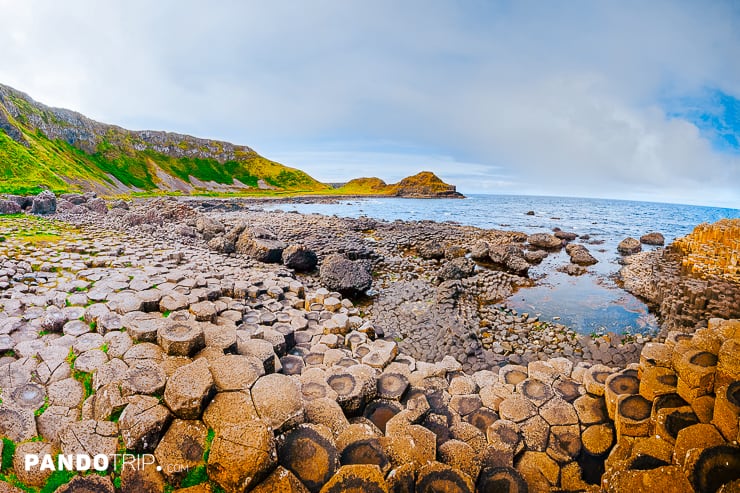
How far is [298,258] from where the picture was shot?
1655cm

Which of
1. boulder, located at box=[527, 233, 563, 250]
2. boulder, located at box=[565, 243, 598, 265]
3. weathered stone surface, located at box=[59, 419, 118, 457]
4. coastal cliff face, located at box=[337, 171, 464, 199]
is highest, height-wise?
coastal cliff face, located at box=[337, 171, 464, 199]

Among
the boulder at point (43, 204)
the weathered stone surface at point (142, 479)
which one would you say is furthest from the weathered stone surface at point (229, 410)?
the boulder at point (43, 204)

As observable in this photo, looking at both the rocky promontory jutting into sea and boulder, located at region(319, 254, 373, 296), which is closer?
the rocky promontory jutting into sea

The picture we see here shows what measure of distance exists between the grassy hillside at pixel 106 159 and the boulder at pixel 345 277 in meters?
36.8

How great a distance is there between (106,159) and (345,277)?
123719 millimetres

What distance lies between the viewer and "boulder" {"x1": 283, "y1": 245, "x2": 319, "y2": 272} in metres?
16.5

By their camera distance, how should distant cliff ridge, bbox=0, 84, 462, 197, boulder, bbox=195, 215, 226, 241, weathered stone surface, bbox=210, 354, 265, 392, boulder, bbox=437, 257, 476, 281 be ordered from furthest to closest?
distant cliff ridge, bbox=0, 84, 462, 197
boulder, bbox=195, 215, 226, 241
boulder, bbox=437, 257, 476, 281
weathered stone surface, bbox=210, 354, 265, 392

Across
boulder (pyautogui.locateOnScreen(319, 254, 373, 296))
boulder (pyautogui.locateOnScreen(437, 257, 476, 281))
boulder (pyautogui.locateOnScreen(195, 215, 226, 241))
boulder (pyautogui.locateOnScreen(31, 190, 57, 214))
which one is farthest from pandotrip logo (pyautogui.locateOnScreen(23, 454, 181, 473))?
boulder (pyautogui.locateOnScreen(31, 190, 57, 214))

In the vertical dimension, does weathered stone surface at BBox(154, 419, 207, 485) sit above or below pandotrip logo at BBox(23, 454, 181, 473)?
above

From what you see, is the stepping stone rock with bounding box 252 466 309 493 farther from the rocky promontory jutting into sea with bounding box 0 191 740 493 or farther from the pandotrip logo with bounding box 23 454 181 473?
the pandotrip logo with bounding box 23 454 181 473

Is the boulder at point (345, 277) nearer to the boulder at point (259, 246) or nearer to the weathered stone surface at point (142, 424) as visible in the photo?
the boulder at point (259, 246)

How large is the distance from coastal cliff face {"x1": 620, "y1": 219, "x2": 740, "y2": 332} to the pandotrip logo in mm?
15297

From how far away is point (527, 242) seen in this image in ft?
103

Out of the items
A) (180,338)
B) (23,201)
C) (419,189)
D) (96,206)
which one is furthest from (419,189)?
(180,338)
